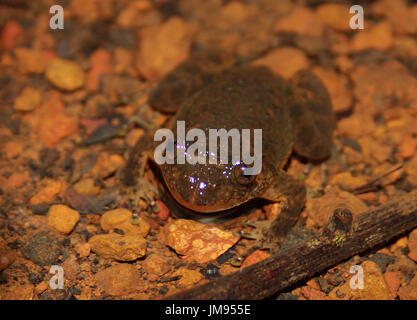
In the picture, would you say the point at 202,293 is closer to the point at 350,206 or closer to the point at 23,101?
the point at 350,206

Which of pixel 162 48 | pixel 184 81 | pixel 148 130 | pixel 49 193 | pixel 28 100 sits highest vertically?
pixel 162 48

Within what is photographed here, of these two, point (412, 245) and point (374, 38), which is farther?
point (374, 38)

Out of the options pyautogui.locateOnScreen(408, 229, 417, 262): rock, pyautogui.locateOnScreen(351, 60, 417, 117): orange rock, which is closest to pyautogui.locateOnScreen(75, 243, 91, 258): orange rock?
pyautogui.locateOnScreen(408, 229, 417, 262): rock

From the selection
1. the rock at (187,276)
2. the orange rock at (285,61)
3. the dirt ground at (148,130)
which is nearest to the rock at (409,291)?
the dirt ground at (148,130)

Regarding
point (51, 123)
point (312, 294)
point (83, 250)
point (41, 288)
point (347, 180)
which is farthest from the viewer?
point (51, 123)

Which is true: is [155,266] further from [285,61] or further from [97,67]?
[285,61]

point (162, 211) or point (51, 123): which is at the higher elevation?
point (51, 123)

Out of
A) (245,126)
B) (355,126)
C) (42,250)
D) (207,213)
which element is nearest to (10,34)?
(42,250)

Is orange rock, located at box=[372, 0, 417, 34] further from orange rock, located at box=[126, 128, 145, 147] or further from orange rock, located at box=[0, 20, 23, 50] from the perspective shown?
orange rock, located at box=[0, 20, 23, 50]
